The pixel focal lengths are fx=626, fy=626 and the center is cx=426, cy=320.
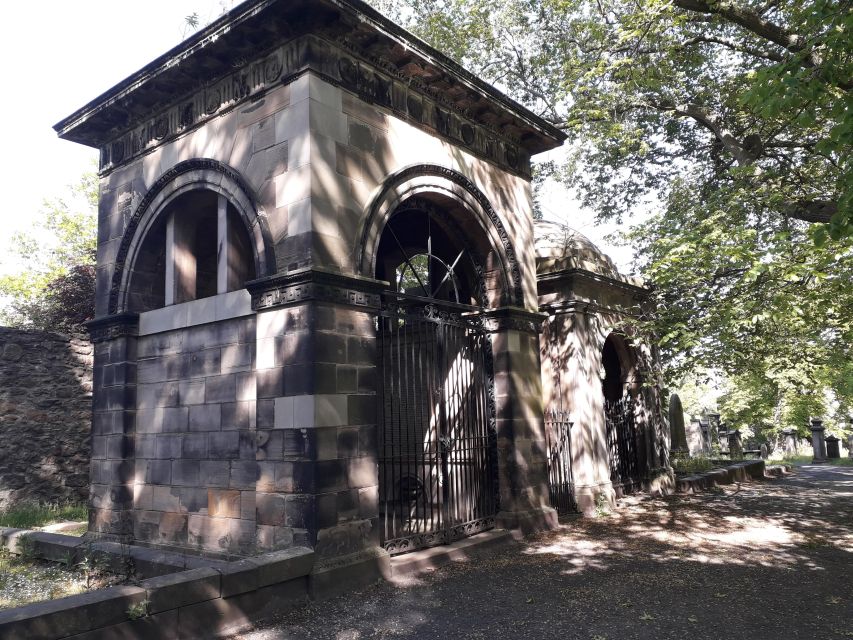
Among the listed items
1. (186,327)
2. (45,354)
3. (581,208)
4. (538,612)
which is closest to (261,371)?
(186,327)

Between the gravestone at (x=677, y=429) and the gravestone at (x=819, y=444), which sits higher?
the gravestone at (x=677, y=429)

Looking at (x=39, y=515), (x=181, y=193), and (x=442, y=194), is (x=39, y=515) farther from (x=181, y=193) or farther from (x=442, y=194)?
(x=442, y=194)

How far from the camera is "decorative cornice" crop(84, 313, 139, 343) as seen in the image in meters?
8.25

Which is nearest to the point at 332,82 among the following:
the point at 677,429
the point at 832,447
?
the point at 677,429

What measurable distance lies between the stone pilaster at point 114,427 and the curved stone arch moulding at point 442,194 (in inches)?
144

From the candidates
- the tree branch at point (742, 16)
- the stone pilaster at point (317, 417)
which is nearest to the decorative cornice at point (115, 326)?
the stone pilaster at point (317, 417)

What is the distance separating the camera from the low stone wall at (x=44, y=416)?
420 inches

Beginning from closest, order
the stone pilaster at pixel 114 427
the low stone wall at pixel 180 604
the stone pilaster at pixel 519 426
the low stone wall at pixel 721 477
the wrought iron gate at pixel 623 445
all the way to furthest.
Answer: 1. the low stone wall at pixel 180 604
2. the stone pilaster at pixel 114 427
3. the stone pilaster at pixel 519 426
4. the wrought iron gate at pixel 623 445
5. the low stone wall at pixel 721 477

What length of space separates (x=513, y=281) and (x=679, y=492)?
644cm

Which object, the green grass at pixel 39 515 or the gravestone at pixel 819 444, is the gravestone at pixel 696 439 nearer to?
the gravestone at pixel 819 444

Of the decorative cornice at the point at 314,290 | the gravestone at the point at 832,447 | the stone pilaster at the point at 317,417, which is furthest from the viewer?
the gravestone at the point at 832,447

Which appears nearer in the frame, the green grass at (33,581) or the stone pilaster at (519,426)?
the green grass at (33,581)

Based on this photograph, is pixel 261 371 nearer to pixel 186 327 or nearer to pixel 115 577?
pixel 186 327

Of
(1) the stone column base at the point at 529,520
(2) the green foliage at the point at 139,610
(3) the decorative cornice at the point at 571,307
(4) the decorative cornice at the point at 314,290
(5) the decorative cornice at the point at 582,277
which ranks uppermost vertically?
(5) the decorative cornice at the point at 582,277
